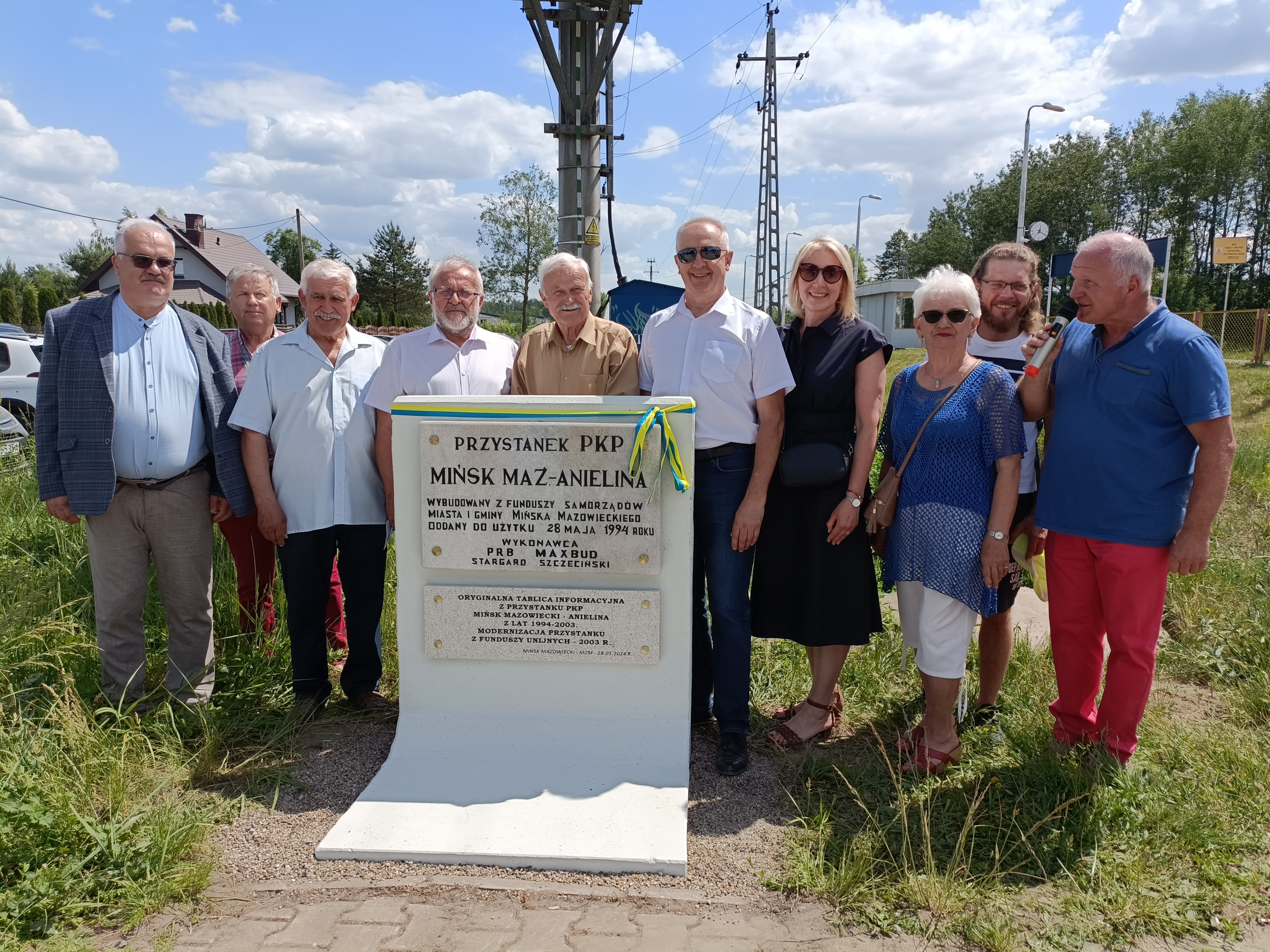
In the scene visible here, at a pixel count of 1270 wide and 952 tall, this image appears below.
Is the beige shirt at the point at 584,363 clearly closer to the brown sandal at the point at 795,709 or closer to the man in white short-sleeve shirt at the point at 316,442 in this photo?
the man in white short-sleeve shirt at the point at 316,442

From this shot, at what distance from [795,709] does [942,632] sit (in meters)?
0.91

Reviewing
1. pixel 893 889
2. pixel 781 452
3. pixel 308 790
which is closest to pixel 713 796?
pixel 893 889

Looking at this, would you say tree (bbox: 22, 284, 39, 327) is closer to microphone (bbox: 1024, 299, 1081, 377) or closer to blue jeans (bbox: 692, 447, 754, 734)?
blue jeans (bbox: 692, 447, 754, 734)

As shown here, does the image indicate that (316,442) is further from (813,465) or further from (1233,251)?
(1233,251)

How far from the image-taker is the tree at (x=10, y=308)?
41469 millimetres

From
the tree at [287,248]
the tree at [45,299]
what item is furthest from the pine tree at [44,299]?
the tree at [287,248]

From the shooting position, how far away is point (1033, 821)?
3.01 m

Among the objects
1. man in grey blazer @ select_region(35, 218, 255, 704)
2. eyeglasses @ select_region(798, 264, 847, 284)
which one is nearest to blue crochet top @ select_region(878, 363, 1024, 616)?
eyeglasses @ select_region(798, 264, 847, 284)

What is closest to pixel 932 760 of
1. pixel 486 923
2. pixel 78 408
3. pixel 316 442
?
pixel 486 923

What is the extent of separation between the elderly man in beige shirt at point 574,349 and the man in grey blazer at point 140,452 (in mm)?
1372

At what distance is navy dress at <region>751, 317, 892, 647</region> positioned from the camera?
11.0ft

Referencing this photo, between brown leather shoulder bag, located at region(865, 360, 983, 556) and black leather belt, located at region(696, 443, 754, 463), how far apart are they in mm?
530

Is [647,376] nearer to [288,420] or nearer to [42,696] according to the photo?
[288,420]

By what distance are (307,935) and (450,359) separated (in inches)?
85.7
